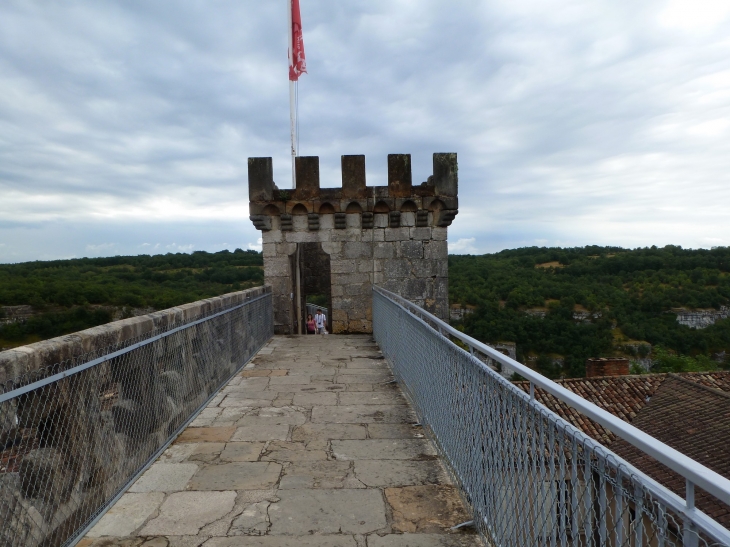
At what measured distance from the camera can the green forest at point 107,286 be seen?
75.5ft

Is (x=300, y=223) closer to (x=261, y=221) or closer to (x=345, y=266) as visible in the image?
(x=261, y=221)

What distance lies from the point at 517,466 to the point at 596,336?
38.7 metres

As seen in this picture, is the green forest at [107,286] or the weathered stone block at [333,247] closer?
the weathered stone block at [333,247]

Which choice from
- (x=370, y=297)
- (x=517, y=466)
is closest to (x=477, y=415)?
(x=517, y=466)

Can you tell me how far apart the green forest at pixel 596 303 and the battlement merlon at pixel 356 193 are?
78.1 feet

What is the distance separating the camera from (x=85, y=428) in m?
2.96

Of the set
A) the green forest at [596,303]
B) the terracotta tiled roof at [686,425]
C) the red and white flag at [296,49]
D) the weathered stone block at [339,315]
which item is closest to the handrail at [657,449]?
the terracotta tiled roof at [686,425]

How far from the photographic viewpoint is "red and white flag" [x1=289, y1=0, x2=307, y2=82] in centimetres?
1204

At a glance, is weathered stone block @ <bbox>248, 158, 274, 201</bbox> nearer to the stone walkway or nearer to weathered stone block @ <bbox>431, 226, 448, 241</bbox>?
weathered stone block @ <bbox>431, 226, 448, 241</bbox>

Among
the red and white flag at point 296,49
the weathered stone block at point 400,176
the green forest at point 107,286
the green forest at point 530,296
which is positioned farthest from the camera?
the green forest at point 530,296

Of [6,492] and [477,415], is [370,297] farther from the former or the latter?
[6,492]

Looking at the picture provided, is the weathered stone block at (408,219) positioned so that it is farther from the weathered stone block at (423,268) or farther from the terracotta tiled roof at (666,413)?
the terracotta tiled roof at (666,413)

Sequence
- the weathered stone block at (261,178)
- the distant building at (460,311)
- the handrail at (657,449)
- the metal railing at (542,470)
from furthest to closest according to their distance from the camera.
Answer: the distant building at (460,311) → the weathered stone block at (261,178) → the metal railing at (542,470) → the handrail at (657,449)

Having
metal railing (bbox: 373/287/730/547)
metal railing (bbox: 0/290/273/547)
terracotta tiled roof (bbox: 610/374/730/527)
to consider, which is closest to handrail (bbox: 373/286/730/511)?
metal railing (bbox: 373/287/730/547)
